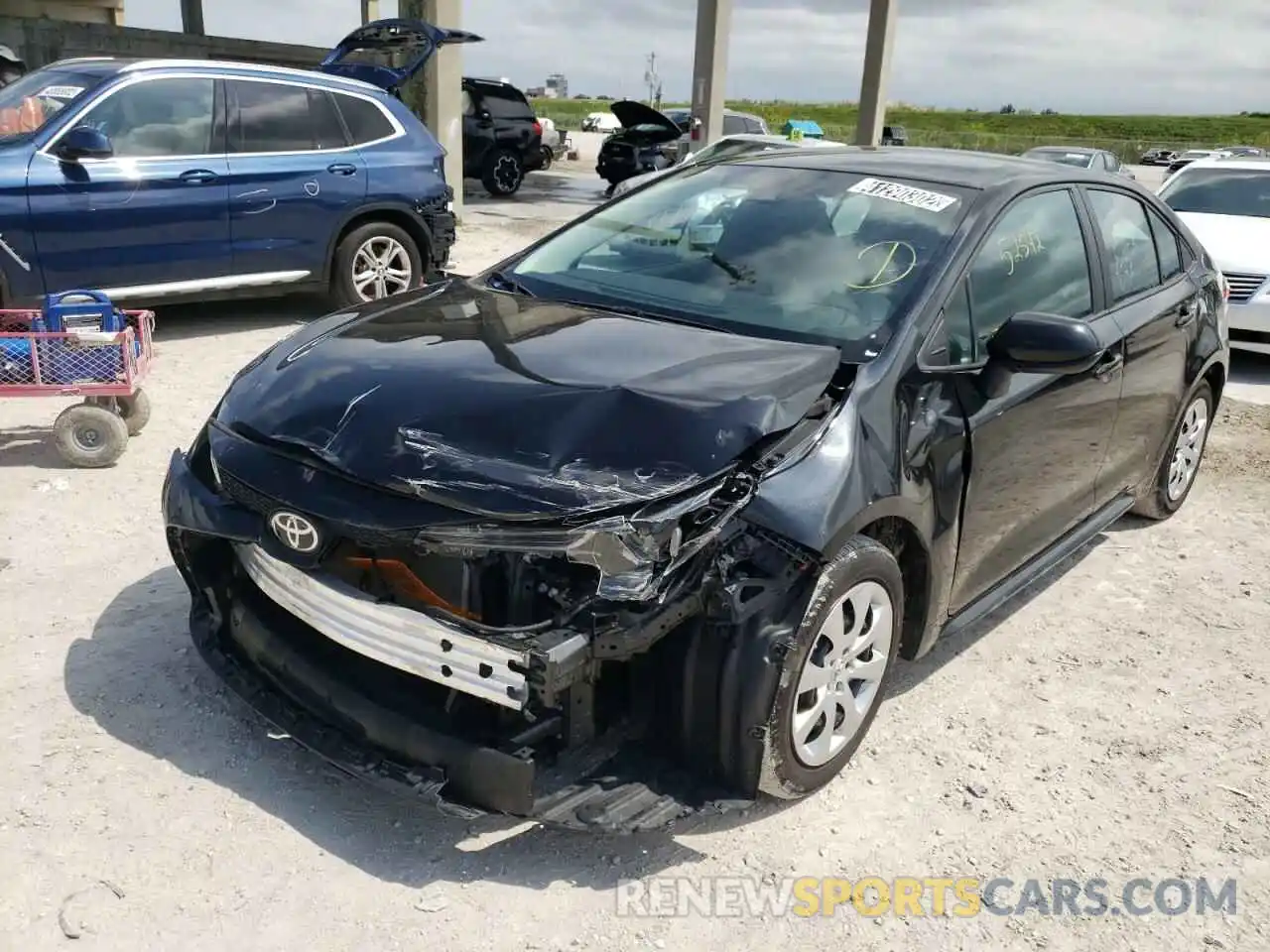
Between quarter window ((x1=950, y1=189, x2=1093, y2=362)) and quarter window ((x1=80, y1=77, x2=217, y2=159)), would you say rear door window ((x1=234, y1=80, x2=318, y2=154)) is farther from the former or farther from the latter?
quarter window ((x1=950, y1=189, x2=1093, y2=362))

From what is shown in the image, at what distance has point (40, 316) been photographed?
5.02m

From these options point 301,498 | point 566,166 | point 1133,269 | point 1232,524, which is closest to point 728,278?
point 301,498

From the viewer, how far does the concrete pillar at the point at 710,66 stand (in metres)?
20.1

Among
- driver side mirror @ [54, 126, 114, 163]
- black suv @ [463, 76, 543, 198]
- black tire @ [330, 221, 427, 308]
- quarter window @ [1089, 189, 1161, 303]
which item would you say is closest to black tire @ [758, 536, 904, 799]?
quarter window @ [1089, 189, 1161, 303]

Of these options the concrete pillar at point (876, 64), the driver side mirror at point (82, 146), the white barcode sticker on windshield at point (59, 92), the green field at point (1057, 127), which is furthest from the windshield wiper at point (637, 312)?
the green field at point (1057, 127)

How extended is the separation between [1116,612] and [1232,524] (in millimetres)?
1435

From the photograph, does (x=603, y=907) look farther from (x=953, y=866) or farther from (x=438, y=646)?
(x=953, y=866)

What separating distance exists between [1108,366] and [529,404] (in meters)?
2.27

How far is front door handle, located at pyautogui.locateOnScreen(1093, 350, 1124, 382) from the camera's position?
3.78m

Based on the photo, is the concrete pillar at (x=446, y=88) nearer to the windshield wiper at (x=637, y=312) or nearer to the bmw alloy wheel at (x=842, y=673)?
the windshield wiper at (x=637, y=312)

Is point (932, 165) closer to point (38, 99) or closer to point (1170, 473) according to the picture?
point (1170, 473)

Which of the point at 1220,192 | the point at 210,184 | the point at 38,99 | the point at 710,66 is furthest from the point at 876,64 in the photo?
the point at 38,99

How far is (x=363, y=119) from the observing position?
310 inches

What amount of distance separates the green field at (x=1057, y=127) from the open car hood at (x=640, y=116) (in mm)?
37950
